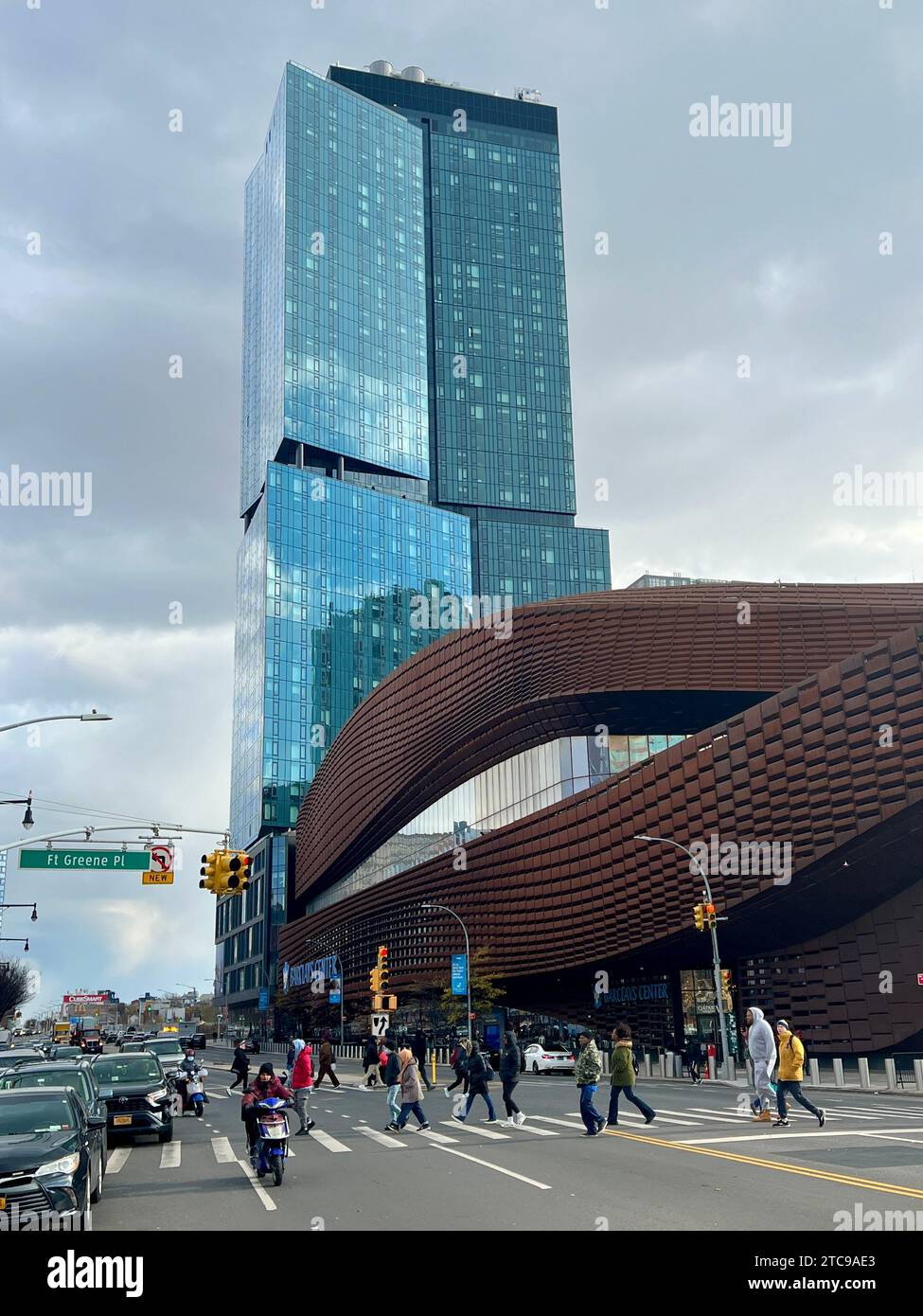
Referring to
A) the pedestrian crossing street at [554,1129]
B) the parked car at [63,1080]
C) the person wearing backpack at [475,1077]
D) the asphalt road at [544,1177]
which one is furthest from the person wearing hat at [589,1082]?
the parked car at [63,1080]

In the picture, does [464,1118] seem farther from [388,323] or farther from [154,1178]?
[388,323]

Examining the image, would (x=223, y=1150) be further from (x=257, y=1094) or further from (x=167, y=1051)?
(x=167, y=1051)

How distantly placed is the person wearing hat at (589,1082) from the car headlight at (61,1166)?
951 cm

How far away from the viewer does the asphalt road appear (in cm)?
1143

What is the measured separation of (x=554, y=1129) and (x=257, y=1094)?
7239 millimetres

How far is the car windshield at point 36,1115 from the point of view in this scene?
41.5 feet

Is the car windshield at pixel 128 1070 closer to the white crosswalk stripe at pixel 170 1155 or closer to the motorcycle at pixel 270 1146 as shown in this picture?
the white crosswalk stripe at pixel 170 1155

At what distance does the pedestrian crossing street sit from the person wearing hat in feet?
2.98

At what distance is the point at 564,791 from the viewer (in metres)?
62.6

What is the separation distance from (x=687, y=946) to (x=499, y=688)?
62.3 feet

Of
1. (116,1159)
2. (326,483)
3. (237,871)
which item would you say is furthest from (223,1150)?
(326,483)

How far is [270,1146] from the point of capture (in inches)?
591
